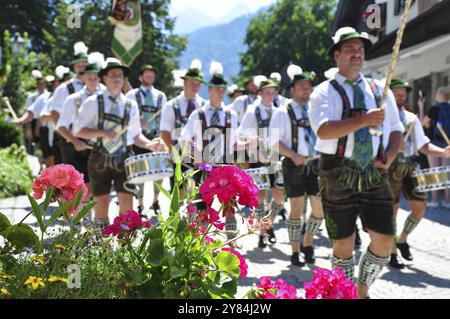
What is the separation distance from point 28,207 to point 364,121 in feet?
22.4

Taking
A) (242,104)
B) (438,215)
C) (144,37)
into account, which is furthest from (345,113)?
(144,37)

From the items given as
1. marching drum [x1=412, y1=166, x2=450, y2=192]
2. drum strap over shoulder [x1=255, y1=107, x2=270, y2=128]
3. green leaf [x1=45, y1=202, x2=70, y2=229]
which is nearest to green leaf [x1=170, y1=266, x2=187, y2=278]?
green leaf [x1=45, y1=202, x2=70, y2=229]

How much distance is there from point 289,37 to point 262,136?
41170mm

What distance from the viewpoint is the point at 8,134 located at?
15516mm

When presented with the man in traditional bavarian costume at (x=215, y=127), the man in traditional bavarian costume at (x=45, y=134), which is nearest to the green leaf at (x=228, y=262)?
the man in traditional bavarian costume at (x=215, y=127)

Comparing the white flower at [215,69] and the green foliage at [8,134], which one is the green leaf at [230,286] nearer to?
the white flower at [215,69]

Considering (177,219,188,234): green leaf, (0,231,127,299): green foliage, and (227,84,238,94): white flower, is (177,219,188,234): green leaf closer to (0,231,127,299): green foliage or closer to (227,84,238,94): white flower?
(0,231,127,299): green foliage

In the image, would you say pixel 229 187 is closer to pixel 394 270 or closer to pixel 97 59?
pixel 394 270

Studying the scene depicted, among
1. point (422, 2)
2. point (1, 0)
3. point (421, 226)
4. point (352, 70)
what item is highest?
point (422, 2)

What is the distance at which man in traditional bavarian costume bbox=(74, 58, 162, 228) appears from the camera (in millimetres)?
5812

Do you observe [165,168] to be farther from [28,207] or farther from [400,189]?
[28,207]

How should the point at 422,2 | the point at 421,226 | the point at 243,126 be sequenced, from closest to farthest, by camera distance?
1. the point at 243,126
2. the point at 421,226
3. the point at 422,2
